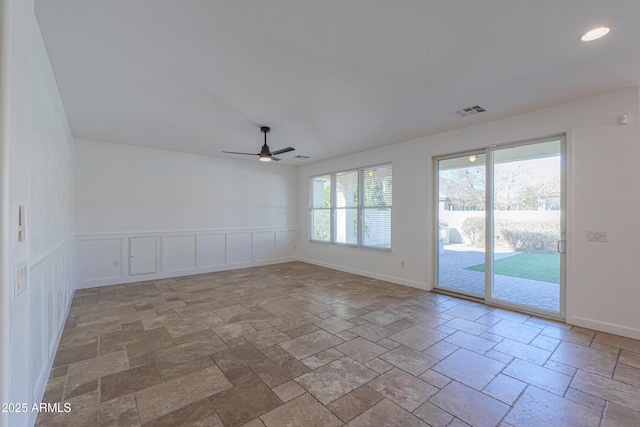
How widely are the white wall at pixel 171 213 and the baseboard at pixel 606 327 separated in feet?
19.3

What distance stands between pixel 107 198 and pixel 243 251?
9.62 feet

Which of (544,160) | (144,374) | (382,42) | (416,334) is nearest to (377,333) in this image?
(416,334)

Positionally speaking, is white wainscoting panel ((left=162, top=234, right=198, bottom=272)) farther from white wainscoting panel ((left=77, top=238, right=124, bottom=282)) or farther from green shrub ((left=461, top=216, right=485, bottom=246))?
green shrub ((left=461, top=216, right=485, bottom=246))

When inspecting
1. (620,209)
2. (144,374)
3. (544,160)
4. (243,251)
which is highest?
(544,160)

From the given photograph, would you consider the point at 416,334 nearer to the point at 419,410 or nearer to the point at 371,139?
the point at 419,410

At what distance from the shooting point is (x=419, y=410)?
192 cm

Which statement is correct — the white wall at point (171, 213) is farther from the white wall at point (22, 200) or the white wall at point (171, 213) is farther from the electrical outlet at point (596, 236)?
the electrical outlet at point (596, 236)

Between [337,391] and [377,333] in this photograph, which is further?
[377,333]

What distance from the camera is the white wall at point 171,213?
5102 mm

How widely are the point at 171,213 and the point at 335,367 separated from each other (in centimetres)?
494

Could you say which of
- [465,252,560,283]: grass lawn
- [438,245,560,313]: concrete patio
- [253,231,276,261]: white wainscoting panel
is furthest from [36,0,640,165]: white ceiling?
[253,231,276,261]: white wainscoting panel

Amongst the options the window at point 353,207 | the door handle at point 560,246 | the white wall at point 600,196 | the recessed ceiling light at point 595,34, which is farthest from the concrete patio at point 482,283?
the recessed ceiling light at point 595,34

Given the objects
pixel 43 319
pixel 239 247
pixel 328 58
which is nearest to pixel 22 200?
pixel 43 319

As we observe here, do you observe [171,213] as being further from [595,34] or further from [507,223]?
[595,34]
